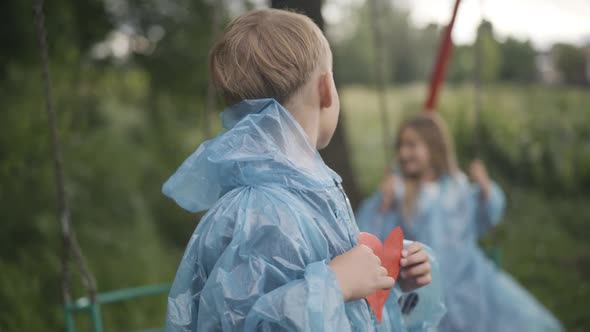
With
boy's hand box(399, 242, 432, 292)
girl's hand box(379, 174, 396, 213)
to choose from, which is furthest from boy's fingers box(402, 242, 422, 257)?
girl's hand box(379, 174, 396, 213)

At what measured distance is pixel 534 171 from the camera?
234 inches

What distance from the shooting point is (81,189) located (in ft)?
13.8

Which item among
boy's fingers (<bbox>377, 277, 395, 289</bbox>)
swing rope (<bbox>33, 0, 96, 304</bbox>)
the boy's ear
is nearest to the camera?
boy's fingers (<bbox>377, 277, 395, 289</bbox>)

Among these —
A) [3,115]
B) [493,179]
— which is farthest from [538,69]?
[3,115]

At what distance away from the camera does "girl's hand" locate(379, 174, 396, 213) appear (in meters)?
3.46

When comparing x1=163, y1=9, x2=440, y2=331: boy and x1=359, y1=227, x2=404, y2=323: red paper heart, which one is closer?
x1=163, y1=9, x2=440, y2=331: boy

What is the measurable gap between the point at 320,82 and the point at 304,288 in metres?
0.50

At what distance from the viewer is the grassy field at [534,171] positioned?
4.36 m

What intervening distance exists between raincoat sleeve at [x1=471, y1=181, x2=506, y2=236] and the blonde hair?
2.30 meters

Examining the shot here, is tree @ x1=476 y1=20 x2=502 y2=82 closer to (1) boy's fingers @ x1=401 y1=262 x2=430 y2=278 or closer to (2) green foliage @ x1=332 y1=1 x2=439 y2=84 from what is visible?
(2) green foliage @ x1=332 y1=1 x2=439 y2=84

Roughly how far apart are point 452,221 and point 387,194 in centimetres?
41

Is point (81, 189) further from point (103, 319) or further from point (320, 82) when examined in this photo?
point (320, 82)

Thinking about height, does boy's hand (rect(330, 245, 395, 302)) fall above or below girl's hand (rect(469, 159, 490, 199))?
above

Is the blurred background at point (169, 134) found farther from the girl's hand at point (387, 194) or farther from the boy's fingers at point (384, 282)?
the boy's fingers at point (384, 282)
